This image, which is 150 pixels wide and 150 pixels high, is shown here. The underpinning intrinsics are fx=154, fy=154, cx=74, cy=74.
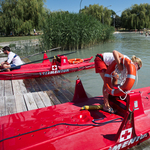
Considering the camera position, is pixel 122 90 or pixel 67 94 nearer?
pixel 122 90

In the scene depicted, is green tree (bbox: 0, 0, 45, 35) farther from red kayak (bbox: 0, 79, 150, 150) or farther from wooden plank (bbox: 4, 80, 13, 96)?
red kayak (bbox: 0, 79, 150, 150)

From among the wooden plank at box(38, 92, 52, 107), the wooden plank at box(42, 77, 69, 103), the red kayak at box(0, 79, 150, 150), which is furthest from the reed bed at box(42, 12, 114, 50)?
the red kayak at box(0, 79, 150, 150)

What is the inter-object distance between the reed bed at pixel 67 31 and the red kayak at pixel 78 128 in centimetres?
1384

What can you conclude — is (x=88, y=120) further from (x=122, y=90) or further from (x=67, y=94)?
(x=67, y=94)

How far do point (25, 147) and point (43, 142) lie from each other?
26 centimetres

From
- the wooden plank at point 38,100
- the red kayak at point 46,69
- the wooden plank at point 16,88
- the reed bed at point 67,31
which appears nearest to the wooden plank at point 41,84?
the red kayak at point 46,69

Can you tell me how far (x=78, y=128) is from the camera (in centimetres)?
264

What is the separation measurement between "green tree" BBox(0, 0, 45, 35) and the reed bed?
8.50m

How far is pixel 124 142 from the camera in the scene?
255 cm

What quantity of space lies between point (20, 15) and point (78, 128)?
86.2 ft

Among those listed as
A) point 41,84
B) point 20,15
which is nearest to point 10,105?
point 41,84

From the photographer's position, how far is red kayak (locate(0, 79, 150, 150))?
2.32 metres

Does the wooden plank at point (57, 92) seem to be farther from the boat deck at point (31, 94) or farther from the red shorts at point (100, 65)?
the red shorts at point (100, 65)

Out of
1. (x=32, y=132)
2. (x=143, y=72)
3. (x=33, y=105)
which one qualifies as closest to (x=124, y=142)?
(x=32, y=132)
